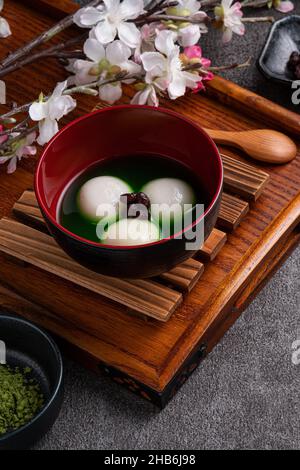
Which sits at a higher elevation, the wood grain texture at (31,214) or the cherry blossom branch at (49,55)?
the cherry blossom branch at (49,55)

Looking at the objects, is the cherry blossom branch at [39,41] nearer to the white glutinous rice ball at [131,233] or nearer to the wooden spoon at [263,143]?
the wooden spoon at [263,143]

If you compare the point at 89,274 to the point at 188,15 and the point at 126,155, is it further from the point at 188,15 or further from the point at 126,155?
the point at 188,15

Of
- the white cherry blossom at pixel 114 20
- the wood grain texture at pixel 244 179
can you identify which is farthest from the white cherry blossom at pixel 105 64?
the wood grain texture at pixel 244 179

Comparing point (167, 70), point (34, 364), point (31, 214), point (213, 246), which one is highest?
point (167, 70)

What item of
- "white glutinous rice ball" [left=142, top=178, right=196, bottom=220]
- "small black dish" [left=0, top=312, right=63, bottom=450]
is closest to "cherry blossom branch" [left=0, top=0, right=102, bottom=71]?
"white glutinous rice ball" [left=142, top=178, right=196, bottom=220]

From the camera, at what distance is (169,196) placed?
45.8 inches

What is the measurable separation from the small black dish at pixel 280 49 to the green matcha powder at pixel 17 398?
32.5 inches

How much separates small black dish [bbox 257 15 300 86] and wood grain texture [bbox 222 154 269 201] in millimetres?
368

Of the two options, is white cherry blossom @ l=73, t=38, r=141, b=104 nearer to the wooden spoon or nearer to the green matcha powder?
the wooden spoon

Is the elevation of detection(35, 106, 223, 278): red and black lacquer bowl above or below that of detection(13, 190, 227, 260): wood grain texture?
above

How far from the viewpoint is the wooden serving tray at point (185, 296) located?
114 centimetres

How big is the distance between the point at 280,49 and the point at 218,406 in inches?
34.1

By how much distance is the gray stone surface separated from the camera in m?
1.19

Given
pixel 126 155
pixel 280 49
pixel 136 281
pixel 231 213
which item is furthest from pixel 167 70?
pixel 280 49
